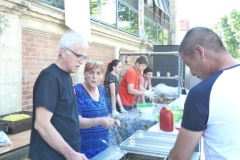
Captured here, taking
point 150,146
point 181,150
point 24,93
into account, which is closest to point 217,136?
point 181,150

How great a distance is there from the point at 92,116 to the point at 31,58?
2.20 metres

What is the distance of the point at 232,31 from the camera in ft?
75.8

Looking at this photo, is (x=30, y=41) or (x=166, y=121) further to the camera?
(x=30, y=41)

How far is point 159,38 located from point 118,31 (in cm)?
610

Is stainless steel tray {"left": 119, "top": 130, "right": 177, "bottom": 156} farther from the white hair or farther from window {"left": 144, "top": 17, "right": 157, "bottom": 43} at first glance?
window {"left": 144, "top": 17, "right": 157, "bottom": 43}

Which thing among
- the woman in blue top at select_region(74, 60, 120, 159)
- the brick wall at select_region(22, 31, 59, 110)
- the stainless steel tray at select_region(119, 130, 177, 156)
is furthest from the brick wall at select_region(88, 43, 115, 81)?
the stainless steel tray at select_region(119, 130, 177, 156)

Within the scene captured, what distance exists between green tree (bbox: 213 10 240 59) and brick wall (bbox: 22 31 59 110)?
20.5m

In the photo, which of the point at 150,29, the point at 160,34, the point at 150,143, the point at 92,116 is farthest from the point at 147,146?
the point at 160,34

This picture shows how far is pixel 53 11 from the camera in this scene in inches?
176

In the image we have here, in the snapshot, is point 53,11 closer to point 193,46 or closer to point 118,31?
point 118,31

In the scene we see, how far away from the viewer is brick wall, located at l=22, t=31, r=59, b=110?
394cm

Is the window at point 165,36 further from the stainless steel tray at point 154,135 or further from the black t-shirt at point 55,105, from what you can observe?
the black t-shirt at point 55,105

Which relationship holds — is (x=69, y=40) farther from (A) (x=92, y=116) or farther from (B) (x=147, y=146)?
(B) (x=147, y=146)

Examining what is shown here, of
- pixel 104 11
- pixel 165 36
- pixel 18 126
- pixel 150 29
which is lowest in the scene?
pixel 18 126
